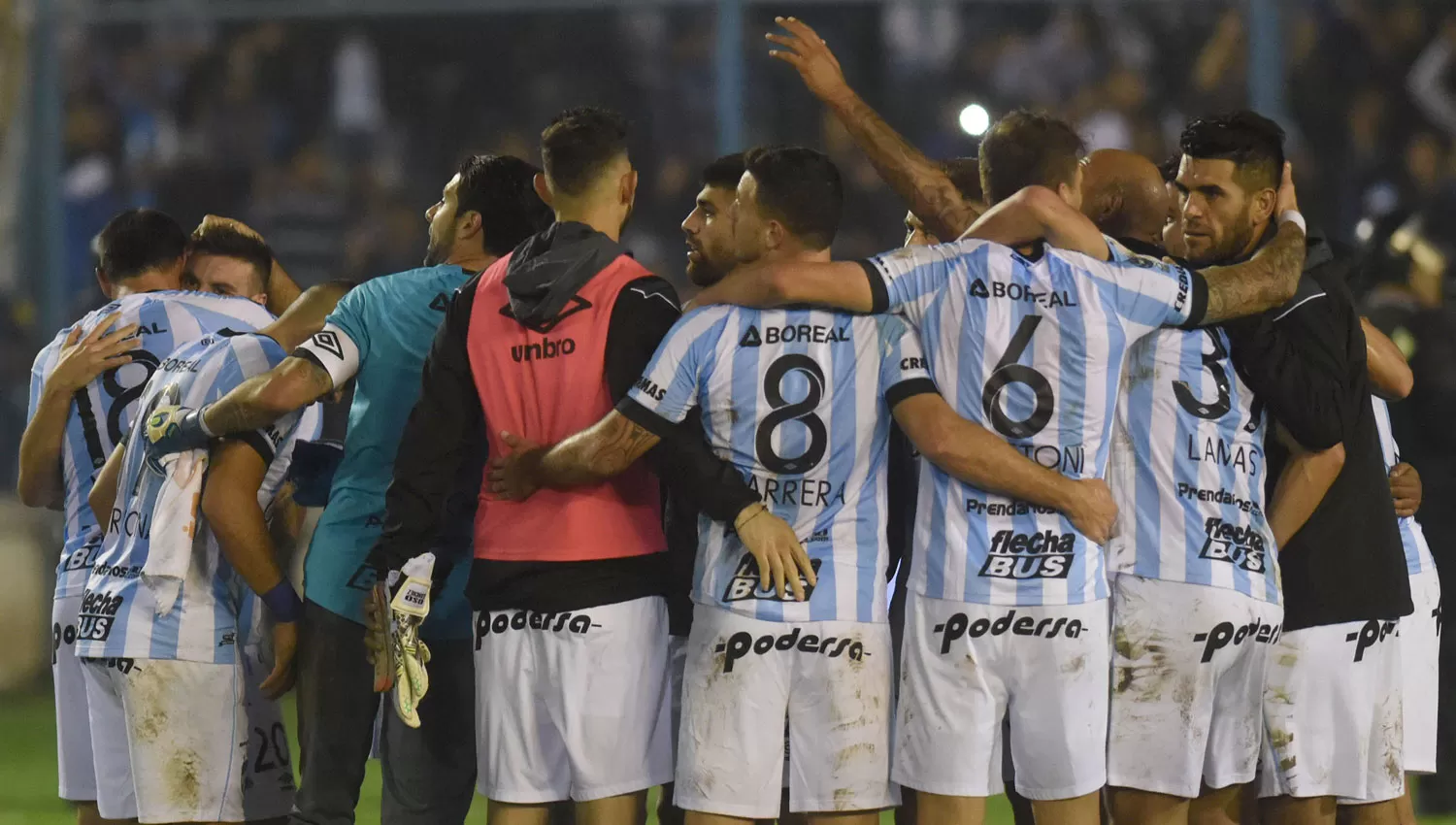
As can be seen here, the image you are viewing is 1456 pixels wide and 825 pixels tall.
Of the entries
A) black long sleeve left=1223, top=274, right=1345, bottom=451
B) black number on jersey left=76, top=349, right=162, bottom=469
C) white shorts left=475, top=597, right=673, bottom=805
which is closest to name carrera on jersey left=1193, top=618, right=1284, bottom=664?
black long sleeve left=1223, top=274, right=1345, bottom=451

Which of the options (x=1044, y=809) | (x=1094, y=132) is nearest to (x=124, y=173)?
(x=1094, y=132)

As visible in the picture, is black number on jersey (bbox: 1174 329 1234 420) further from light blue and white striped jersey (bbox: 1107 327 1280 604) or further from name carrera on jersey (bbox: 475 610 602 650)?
name carrera on jersey (bbox: 475 610 602 650)

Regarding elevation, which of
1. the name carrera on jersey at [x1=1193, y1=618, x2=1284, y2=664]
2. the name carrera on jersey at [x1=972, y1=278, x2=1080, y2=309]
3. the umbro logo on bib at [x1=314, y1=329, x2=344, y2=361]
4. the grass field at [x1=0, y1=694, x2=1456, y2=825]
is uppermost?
the name carrera on jersey at [x1=972, y1=278, x2=1080, y2=309]

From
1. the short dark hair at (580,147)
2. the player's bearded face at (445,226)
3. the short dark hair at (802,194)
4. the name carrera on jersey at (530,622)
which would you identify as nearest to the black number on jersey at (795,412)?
the short dark hair at (802,194)

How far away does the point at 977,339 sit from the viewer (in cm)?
414

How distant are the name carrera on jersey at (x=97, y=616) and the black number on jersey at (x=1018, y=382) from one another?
2.47 metres

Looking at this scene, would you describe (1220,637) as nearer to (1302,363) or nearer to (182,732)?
(1302,363)

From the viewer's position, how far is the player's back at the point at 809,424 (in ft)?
13.5

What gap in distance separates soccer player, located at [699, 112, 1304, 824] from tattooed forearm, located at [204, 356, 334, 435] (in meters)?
1.12

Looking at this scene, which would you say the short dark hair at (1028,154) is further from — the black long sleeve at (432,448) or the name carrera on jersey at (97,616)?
the name carrera on jersey at (97,616)

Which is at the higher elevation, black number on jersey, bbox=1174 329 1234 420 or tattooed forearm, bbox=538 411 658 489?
black number on jersey, bbox=1174 329 1234 420

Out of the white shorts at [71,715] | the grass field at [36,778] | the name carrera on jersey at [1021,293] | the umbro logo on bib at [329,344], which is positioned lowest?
the grass field at [36,778]

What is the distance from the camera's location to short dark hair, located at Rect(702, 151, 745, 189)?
495 cm

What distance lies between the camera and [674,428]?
416cm
